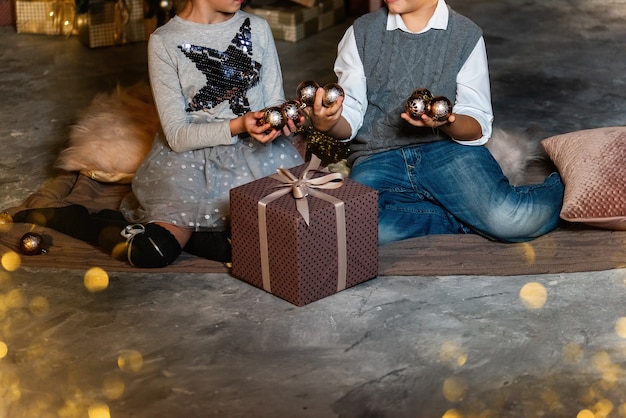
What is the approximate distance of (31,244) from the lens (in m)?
2.61

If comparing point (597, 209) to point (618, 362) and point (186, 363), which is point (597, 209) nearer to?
point (618, 362)

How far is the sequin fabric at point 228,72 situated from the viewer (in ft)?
8.70

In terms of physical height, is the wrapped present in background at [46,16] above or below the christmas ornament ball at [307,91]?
below

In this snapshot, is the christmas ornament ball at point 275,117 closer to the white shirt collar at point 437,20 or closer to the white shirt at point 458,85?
the white shirt at point 458,85

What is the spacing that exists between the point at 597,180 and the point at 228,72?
0.98 m

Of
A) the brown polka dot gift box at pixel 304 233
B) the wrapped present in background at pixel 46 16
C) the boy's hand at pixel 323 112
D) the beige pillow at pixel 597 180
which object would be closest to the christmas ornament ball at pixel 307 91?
the boy's hand at pixel 323 112

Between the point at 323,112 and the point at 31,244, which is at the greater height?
the point at 323,112

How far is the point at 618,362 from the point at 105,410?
40.5 inches

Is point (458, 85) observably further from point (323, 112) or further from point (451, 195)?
point (323, 112)

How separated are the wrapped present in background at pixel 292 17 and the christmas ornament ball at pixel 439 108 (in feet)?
7.98

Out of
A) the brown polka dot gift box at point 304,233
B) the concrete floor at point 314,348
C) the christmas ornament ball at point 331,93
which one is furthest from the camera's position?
the christmas ornament ball at point 331,93

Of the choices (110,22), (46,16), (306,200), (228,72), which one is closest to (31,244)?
(228,72)

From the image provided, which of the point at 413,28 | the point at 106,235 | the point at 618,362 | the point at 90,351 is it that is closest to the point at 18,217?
the point at 106,235

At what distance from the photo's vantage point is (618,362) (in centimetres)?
211
